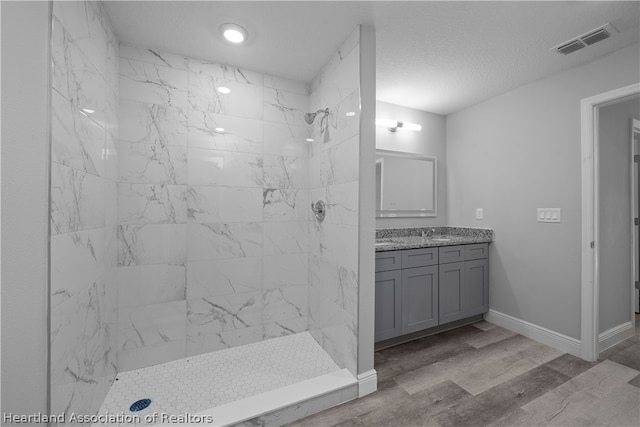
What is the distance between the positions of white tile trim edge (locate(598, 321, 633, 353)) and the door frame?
23 cm

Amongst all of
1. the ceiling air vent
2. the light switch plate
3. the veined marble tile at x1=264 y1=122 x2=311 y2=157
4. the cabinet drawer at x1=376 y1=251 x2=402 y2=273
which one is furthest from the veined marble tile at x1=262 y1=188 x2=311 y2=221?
the ceiling air vent

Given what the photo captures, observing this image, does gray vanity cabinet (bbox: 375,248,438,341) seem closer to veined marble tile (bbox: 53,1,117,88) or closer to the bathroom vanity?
the bathroom vanity

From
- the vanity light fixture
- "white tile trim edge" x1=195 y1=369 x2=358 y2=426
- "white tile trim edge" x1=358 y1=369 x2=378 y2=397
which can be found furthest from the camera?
the vanity light fixture

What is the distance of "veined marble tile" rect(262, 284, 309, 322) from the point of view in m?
2.31

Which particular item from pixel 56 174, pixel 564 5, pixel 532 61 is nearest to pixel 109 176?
pixel 56 174

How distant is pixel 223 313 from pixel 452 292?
2125mm

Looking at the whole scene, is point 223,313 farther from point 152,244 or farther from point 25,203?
point 25,203

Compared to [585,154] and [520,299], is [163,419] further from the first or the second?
[585,154]

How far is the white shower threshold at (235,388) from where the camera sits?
1.46 meters

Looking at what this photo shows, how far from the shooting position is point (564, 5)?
1529 mm

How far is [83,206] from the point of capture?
1.32 meters

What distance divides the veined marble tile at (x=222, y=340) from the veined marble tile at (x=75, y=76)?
170 centimetres

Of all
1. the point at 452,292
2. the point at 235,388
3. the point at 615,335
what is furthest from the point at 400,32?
the point at 615,335

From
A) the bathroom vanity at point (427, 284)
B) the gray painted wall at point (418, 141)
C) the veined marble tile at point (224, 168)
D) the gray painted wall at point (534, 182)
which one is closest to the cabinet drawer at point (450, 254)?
the bathroom vanity at point (427, 284)
